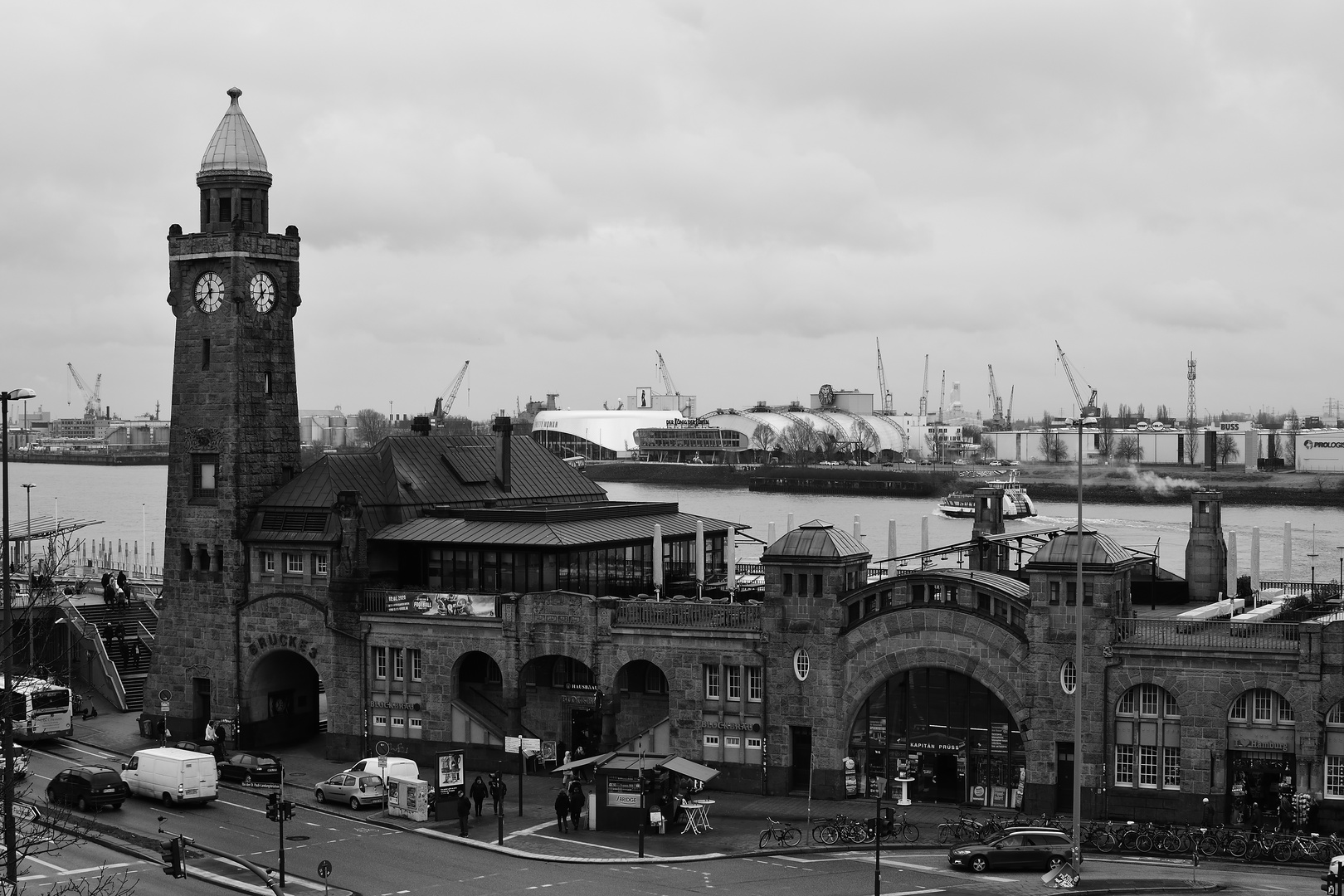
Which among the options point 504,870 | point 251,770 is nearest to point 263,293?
point 251,770

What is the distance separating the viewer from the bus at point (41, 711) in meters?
70.5

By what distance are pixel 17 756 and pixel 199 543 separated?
14574mm

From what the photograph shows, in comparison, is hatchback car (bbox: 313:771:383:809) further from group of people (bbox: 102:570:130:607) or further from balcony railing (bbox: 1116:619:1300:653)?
group of people (bbox: 102:570:130:607)

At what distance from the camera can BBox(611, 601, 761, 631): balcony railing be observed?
204ft

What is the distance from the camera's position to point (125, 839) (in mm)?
54562

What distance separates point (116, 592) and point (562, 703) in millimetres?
31442

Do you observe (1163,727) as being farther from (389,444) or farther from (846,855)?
(389,444)

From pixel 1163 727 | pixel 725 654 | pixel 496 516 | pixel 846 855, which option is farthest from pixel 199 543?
pixel 1163 727

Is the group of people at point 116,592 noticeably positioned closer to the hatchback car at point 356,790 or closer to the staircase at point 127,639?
the staircase at point 127,639

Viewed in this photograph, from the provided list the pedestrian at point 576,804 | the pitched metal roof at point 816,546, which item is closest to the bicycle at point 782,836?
the pedestrian at point 576,804

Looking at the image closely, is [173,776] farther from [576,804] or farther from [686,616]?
[686,616]

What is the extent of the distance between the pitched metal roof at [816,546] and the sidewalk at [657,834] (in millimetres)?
8469

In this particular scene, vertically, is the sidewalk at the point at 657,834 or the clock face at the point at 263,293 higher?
the clock face at the point at 263,293

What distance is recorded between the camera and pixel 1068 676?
2226 inches
